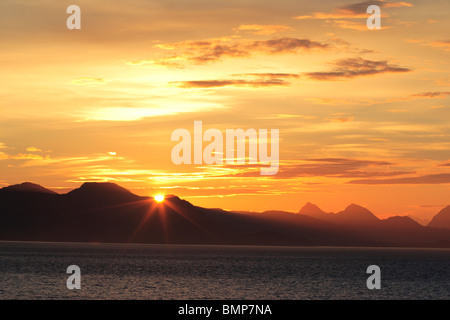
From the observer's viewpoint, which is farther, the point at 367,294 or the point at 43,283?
the point at 43,283

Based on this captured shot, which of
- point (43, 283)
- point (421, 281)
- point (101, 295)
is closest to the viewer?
point (101, 295)

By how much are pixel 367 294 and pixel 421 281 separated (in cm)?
4335

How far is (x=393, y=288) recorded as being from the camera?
344 feet
